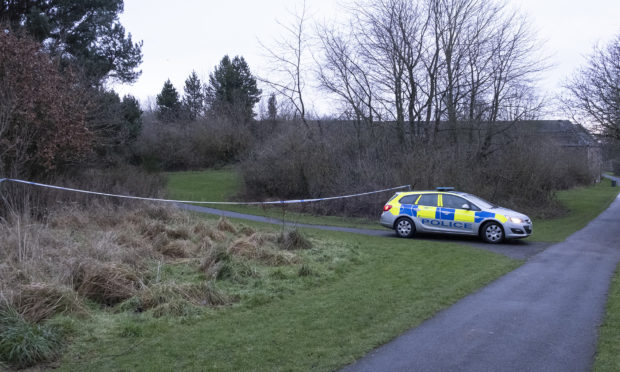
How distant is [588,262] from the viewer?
12398mm

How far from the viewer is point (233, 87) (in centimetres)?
5606

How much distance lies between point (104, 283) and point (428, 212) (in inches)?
428

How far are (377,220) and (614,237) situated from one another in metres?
8.67

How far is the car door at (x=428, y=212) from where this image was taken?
16.2 metres

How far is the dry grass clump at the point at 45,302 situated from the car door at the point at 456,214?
11460 millimetres

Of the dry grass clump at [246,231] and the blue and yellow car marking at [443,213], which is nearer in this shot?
the dry grass clump at [246,231]

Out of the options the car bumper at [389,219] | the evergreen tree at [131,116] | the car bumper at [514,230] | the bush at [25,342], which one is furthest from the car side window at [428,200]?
the evergreen tree at [131,116]

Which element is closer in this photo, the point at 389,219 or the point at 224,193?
the point at 389,219

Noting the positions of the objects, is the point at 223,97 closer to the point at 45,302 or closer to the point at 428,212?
the point at 428,212

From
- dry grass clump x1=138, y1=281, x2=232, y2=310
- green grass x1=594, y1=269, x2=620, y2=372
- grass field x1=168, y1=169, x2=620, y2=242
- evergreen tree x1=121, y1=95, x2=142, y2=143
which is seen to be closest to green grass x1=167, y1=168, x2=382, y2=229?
grass field x1=168, y1=169, x2=620, y2=242

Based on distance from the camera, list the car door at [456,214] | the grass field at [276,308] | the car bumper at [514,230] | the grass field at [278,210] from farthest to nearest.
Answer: the grass field at [278,210] → the car door at [456,214] → the car bumper at [514,230] → the grass field at [276,308]

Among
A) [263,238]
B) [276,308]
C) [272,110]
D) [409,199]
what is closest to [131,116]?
[272,110]

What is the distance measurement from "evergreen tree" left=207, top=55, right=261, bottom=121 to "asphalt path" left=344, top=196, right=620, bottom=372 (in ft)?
148

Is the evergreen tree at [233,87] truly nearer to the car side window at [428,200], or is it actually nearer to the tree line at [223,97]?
the tree line at [223,97]
